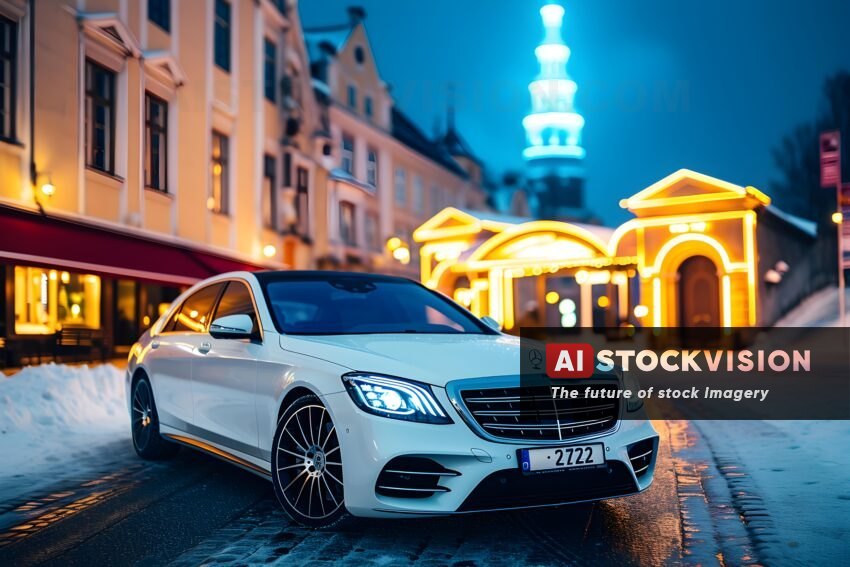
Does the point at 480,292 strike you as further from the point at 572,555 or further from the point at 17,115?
the point at 572,555

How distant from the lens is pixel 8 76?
13836 millimetres

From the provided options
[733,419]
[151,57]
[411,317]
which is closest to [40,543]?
[411,317]

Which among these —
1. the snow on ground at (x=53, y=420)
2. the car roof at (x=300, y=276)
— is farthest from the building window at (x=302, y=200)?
the car roof at (x=300, y=276)

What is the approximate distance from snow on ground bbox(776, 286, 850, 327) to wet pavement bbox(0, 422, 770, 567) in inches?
981

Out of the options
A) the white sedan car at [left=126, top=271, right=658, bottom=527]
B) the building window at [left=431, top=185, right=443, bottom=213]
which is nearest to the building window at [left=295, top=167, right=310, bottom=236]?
the building window at [left=431, top=185, right=443, bottom=213]

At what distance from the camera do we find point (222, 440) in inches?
247

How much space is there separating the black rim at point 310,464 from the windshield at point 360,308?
800 mm

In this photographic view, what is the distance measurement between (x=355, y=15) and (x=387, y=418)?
36980 mm

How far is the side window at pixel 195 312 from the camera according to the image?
23.7 feet

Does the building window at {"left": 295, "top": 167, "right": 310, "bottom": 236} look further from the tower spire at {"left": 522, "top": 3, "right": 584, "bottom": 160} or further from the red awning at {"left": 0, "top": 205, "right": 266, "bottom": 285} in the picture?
the tower spire at {"left": 522, "top": 3, "right": 584, "bottom": 160}

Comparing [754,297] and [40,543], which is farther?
[754,297]

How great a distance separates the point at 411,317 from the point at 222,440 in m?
1.55

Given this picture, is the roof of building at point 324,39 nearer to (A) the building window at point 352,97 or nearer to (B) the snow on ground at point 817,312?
(A) the building window at point 352,97

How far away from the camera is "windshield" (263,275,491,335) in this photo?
6.10 m
